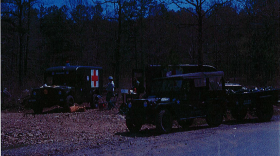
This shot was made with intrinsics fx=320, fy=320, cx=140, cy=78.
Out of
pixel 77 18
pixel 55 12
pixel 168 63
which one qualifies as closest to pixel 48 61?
pixel 55 12

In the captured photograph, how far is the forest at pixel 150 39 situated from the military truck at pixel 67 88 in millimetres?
3886

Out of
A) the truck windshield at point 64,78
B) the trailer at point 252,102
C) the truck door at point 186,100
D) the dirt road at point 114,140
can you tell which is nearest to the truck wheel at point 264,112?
the trailer at point 252,102

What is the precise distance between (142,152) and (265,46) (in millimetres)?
19090

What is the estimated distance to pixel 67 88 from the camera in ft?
56.7

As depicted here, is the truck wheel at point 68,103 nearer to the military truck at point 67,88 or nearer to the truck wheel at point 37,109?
the military truck at point 67,88

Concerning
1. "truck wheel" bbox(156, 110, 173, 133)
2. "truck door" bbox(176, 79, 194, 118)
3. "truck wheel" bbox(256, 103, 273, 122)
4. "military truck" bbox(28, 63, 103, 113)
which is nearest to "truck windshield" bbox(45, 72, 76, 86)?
"military truck" bbox(28, 63, 103, 113)

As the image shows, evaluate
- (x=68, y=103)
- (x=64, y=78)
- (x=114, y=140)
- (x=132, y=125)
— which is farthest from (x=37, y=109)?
(x=114, y=140)

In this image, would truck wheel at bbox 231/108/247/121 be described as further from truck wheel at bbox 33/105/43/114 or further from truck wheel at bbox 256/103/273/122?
truck wheel at bbox 33/105/43/114

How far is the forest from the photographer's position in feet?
64.1

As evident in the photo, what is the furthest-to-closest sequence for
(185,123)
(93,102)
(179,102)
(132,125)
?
(93,102)
(185,123)
(132,125)
(179,102)

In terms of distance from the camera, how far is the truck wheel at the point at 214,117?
11984 mm

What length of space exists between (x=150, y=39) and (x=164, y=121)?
2084 centimetres

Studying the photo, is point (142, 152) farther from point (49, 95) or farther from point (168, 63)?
point (49, 95)

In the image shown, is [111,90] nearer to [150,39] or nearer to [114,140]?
[114,140]
